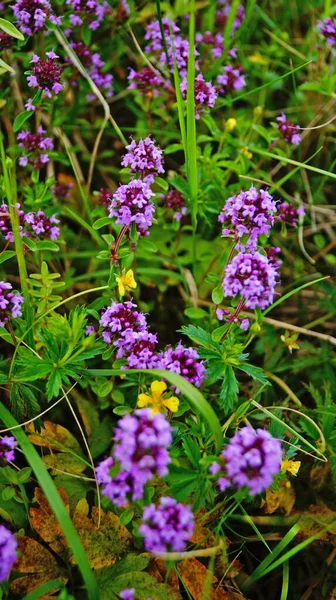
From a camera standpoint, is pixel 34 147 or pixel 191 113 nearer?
pixel 191 113

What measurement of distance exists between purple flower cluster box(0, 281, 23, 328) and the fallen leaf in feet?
2.98

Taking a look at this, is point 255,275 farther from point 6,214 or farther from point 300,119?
point 300,119

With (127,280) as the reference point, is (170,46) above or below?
above

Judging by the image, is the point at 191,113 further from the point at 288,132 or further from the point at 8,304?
the point at 8,304

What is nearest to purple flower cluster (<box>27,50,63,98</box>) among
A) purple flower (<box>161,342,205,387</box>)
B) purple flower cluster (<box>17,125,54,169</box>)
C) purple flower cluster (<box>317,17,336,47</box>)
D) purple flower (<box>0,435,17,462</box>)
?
purple flower cluster (<box>17,125,54,169</box>)

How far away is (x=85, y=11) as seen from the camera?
118 inches

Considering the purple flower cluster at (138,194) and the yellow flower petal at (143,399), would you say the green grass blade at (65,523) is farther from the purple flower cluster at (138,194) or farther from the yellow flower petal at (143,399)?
the purple flower cluster at (138,194)

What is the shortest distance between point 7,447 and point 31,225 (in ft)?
3.50

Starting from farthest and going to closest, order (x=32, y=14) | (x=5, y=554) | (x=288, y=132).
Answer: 1. (x=288, y=132)
2. (x=32, y=14)
3. (x=5, y=554)

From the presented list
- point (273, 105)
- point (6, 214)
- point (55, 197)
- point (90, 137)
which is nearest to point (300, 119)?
point (273, 105)

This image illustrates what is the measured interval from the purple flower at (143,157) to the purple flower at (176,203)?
53 cm

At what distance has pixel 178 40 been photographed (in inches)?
125

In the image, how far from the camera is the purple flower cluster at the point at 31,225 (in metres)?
2.44

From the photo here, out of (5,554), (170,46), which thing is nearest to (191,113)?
(170,46)
